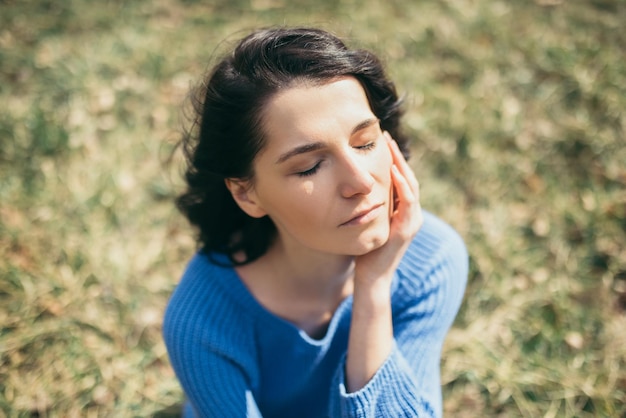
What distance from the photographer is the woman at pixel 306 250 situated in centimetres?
161

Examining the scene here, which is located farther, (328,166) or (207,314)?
(207,314)

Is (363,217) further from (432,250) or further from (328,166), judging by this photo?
(432,250)

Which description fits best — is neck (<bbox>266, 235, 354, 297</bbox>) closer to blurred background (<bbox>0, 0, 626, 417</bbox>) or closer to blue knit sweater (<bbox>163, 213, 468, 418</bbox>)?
blue knit sweater (<bbox>163, 213, 468, 418</bbox>)

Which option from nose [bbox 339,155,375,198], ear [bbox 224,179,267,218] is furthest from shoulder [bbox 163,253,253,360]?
nose [bbox 339,155,375,198]

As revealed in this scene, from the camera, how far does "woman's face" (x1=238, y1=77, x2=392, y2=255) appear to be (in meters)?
1.57

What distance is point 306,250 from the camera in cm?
199

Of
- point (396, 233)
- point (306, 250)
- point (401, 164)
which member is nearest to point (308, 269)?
point (306, 250)

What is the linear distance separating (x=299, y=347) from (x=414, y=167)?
1.79 m

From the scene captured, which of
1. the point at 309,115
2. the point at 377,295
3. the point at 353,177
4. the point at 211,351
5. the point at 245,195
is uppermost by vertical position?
the point at 309,115

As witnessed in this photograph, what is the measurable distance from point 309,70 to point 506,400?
1.79 m

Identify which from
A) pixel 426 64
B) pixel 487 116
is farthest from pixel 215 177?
pixel 426 64

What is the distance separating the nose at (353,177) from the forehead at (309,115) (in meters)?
0.08

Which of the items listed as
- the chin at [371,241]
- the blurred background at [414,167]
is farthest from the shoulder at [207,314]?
the blurred background at [414,167]

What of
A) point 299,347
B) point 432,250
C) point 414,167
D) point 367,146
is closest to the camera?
point 367,146
